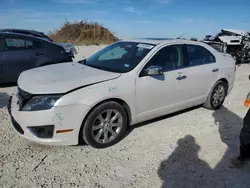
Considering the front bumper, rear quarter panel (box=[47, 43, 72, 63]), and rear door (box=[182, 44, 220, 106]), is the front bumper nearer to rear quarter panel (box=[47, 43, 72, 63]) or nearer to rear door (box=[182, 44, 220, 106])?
rear door (box=[182, 44, 220, 106])

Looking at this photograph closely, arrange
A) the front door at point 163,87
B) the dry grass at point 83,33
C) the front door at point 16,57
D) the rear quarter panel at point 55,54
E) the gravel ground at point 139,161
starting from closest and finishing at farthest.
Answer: the gravel ground at point 139,161, the front door at point 163,87, the front door at point 16,57, the rear quarter panel at point 55,54, the dry grass at point 83,33

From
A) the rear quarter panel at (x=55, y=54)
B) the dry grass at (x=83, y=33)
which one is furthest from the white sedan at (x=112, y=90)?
the dry grass at (x=83, y=33)

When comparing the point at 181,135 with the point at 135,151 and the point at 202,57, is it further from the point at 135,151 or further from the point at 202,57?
the point at 202,57

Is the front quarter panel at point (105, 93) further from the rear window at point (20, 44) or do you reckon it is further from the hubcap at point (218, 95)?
the rear window at point (20, 44)

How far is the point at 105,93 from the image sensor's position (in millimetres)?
3330

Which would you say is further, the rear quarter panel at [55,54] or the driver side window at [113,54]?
the rear quarter panel at [55,54]

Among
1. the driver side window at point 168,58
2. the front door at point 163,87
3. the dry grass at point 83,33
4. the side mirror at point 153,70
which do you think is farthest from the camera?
the dry grass at point 83,33

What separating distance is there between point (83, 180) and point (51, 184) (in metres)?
0.37

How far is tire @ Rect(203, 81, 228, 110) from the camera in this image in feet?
16.5

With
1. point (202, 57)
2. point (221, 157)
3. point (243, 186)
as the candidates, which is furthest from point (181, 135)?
point (202, 57)

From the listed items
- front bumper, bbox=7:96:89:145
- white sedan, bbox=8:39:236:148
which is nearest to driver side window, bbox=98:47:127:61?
white sedan, bbox=8:39:236:148

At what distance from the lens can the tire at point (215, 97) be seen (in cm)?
503

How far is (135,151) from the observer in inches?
139

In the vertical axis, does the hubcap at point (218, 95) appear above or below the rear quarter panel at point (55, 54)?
below
